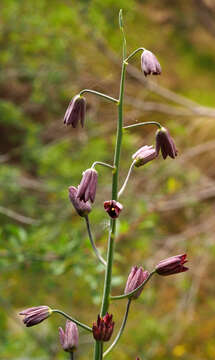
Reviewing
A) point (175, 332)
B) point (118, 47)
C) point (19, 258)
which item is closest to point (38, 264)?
point (19, 258)

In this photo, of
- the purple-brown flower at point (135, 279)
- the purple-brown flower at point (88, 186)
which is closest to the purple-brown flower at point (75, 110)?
the purple-brown flower at point (88, 186)

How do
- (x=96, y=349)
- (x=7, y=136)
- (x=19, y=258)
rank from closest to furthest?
(x=96, y=349), (x=19, y=258), (x=7, y=136)

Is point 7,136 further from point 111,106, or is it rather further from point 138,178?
point 138,178

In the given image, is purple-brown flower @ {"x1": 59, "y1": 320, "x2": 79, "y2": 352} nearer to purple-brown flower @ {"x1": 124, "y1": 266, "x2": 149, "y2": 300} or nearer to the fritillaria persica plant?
the fritillaria persica plant

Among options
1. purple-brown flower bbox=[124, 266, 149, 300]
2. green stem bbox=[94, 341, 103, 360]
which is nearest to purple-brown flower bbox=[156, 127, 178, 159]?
purple-brown flower bbox=[124, 266, 149, 300]

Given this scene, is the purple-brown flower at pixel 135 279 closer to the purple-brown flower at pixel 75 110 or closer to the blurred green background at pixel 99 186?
the purple-brown flower at pixel 75 110
